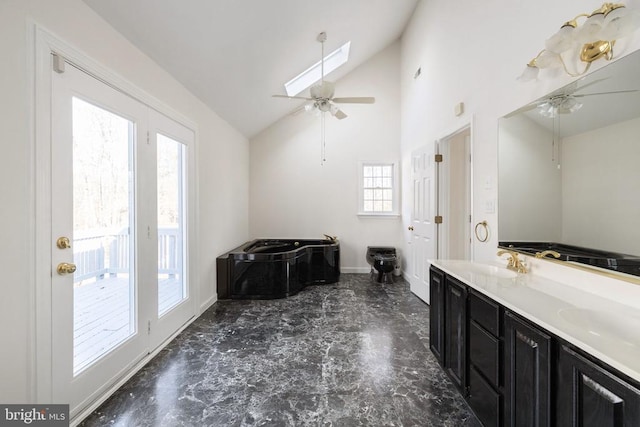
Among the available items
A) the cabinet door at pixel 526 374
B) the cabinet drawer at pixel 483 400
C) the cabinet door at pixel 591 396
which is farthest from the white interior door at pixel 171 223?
the cabinet door at pixel 591 396

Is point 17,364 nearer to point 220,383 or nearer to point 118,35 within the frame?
point 220,383

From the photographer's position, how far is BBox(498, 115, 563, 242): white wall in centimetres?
→ 164

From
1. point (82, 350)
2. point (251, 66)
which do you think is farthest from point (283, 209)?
point (82, 350)

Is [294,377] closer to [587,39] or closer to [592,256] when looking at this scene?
[592,256]

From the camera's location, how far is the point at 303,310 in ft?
11.1

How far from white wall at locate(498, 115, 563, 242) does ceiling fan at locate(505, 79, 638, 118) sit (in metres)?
0.11

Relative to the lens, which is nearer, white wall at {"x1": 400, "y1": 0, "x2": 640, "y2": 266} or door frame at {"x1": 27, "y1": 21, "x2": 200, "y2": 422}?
door frame at {"x1": 27, "y1": 21, "x2": 200, "y2": 422}

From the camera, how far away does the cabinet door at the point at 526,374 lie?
1035 millimetres

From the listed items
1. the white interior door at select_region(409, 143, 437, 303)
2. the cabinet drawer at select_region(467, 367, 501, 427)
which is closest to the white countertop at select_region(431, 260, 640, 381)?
the cabinet drawer at select_region(467, 367, 501, 427)

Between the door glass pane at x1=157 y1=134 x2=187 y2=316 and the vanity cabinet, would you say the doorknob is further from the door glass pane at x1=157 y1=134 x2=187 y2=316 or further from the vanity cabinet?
the vanity cabinet

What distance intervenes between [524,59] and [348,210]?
3.67 meters

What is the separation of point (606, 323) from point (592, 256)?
501mm

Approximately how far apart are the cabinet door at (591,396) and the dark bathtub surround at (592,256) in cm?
67

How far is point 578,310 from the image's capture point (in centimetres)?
120
